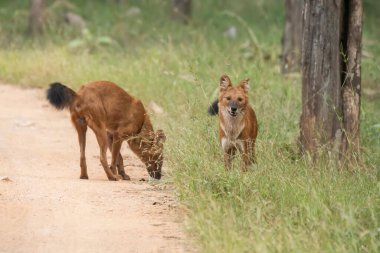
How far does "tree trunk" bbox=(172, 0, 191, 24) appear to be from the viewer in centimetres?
2155

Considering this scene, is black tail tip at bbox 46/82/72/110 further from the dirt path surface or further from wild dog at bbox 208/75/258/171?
wild dog at bbox 208/75/258/171

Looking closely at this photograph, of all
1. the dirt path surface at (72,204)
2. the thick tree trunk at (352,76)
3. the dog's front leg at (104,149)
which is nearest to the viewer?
the dirt path surface at (72,204)

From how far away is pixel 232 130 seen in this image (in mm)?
8734

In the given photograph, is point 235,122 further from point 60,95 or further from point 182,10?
point 182,10

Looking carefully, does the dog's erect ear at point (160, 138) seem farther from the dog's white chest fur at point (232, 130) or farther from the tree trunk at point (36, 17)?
the tree trunk at point (36, 17)

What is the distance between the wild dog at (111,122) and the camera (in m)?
8.97

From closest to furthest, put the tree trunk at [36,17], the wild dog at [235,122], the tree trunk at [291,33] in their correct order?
the wild dog at [235,122] < the tree trunk at [291,33] < the tree trunk at [36,17]

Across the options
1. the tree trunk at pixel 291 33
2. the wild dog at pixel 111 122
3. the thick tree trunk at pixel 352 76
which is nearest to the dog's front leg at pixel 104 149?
the wild dog at pixel 111 122

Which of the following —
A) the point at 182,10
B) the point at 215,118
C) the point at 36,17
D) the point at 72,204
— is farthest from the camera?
the point at 182,10

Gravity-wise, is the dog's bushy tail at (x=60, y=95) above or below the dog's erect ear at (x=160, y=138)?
above

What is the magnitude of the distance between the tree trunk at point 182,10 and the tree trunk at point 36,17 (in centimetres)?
366

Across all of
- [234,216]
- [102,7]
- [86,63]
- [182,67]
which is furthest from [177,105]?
[102,7]

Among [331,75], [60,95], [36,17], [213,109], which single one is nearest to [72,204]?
[60,95]

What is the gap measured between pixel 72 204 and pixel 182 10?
14715 mm
